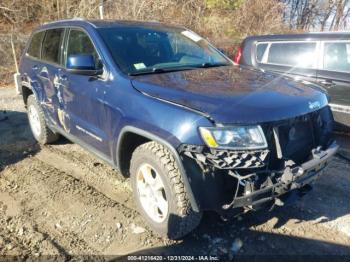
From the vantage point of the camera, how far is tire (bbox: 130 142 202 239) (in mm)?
2825

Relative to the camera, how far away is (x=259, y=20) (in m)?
18.2

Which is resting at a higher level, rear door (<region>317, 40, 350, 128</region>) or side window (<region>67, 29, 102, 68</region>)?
side window (<region>67, 29, 102, 68</region>)

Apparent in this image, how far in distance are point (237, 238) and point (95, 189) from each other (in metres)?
1.76

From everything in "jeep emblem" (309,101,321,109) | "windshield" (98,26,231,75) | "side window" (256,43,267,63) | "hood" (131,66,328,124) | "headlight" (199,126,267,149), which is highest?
"windshield" (98,26,231,75)

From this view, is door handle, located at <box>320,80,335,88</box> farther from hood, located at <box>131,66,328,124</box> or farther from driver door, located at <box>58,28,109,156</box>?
driver door, located at <box>58,28,109,156</box>

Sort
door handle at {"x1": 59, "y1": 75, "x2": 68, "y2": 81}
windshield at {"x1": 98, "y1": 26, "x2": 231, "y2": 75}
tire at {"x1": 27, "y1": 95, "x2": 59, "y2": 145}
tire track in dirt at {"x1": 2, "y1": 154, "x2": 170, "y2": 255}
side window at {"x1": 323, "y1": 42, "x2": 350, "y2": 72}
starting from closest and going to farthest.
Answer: tire track in dirt at {"x1": 2, "y1": 154, "x2": 170, "y2": 255} < windshield at {"x1": 98, "y1": 26, "x2": 231, "y2": 75} < door handle at {"x1": 59, "y1": 75, "x2": 68, "y2": 81} < tire at {"x1": 27, "y1": 95, "x2": 59, "y2": 145} < side window at {"x1": 323, "y1": 42, "x2": 350, "y2": 72}

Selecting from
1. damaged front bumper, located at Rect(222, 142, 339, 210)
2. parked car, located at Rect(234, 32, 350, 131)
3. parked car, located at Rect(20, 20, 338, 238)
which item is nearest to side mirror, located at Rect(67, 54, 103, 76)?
parked car, located at Rect(20, 20, 338, 238)

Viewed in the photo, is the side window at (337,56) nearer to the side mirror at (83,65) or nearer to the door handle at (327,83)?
the door handle at (327,83)

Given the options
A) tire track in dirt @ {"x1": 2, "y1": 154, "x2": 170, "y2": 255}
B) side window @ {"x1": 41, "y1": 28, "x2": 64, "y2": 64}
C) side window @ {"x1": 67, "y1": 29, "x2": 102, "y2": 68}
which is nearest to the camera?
tire track in dirt @ {"x1": 2, "y1": 154, "x2": 170, "y2": 255}

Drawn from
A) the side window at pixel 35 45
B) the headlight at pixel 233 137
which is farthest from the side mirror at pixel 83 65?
the side window at pixel 35 45

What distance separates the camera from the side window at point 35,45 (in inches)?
206

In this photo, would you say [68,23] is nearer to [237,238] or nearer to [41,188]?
[41,188]

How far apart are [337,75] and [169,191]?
3.88 m

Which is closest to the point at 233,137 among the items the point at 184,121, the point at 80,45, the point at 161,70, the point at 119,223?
the point at 184,121
